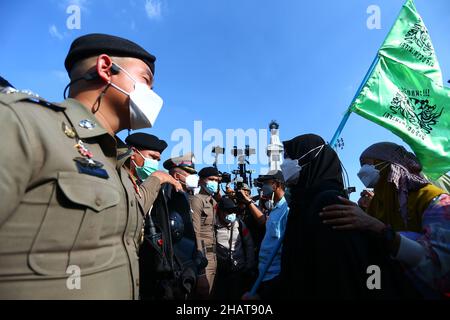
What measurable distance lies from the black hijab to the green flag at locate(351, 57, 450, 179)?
2.63 feet

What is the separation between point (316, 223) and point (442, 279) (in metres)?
1.04

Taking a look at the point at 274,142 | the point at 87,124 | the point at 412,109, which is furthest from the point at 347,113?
the point at 274,142

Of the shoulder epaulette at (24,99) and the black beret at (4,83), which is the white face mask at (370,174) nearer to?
the shoulder epaulette at (24,99)

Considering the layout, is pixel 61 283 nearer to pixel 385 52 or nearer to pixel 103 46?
pixel 103 46

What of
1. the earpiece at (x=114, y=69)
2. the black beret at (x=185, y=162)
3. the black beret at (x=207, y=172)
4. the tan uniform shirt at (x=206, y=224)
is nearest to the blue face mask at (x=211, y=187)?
the black beret at (x=207, y=172)

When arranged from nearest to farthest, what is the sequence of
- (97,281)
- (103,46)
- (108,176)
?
(97,281)
(108,176)
(103,46)

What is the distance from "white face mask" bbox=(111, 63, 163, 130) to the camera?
174cm

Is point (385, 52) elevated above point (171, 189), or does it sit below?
above

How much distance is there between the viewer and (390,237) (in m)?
2.08

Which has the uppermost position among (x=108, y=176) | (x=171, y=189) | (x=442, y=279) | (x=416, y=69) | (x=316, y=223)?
(x=416, y=69)

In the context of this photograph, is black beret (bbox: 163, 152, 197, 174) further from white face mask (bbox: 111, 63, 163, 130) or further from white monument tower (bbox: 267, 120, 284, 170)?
white monument tower (bbox: 267, 120, 284, 170)

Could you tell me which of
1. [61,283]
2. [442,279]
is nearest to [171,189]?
[61,283]

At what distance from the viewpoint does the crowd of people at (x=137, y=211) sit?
107 cm

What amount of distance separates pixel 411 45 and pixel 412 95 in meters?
0.61
